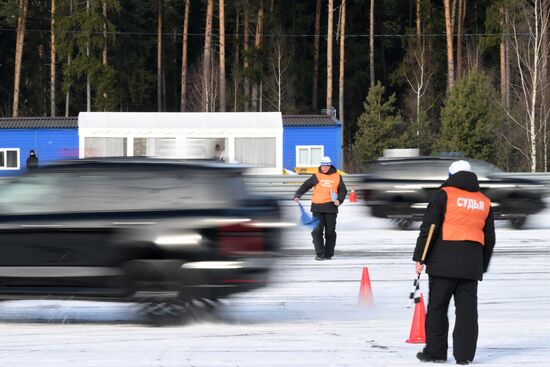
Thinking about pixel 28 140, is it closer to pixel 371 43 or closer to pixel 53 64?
pixel 53 64

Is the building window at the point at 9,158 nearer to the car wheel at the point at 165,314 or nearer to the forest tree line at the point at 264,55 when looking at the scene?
the forest tree line at the point at 264,55

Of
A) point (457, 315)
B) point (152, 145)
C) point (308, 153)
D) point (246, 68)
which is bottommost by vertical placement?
point (457, 315)

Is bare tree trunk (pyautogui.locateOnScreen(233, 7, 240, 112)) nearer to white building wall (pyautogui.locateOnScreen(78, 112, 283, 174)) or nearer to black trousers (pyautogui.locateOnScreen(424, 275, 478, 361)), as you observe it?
white building wall (pyautogui.locateOnScreen(78, 112, 283, 174))

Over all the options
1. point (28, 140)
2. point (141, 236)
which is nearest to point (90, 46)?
point (28, 140)

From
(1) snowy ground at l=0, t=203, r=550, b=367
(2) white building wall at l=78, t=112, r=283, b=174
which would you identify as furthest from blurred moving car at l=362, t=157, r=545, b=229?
(2) white building wall at l=78, t=112, r=283, b=174

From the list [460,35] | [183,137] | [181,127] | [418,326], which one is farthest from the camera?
[460,35]

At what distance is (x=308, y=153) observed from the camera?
160ft

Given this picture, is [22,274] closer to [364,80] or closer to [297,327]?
[297,327]

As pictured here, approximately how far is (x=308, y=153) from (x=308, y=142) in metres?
0.50

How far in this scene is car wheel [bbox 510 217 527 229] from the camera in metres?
23.4

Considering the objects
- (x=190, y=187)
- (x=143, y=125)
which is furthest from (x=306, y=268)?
(x=143, y=125)

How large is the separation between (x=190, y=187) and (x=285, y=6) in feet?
220

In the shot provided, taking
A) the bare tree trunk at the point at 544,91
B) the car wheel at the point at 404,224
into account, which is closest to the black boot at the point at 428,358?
the car wheel at the point at 404,224

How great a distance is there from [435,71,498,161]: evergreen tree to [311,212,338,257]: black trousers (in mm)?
33065
